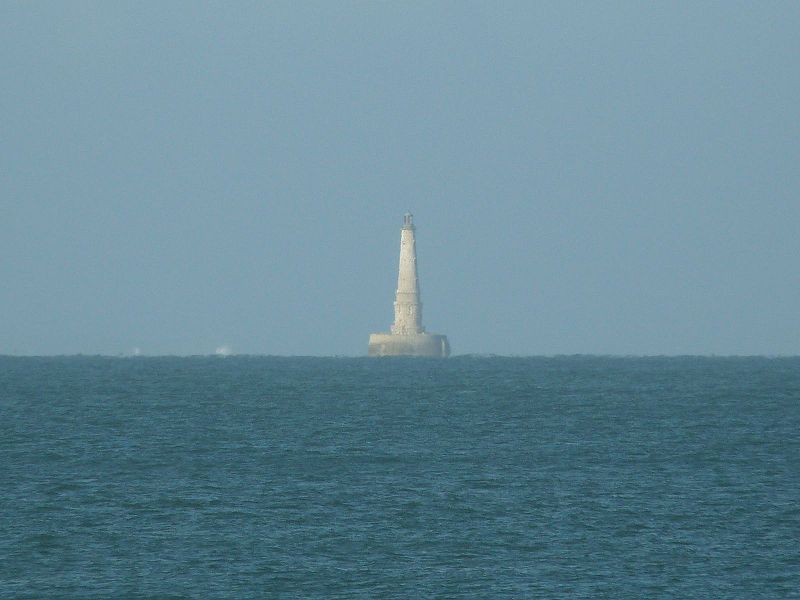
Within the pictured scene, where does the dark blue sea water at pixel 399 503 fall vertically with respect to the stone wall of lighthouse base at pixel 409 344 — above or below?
below

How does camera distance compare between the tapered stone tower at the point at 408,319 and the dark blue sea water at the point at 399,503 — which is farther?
the tapered stone tower at the point at 408,319

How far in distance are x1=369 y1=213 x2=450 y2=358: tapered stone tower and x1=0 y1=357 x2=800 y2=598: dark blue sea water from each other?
75.4 metres

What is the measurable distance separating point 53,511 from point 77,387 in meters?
69.5

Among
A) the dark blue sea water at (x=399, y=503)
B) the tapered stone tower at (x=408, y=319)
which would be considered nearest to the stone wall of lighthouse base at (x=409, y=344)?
the tapered stone tower at (x=408, y=319)

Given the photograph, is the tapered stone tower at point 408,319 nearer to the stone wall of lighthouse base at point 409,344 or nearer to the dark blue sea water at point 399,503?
the stone wall of lighthouse base at point 409,344

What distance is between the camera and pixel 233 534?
35094 mm

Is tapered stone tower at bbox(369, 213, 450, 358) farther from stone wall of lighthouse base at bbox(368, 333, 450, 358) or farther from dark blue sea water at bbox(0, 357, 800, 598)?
dark blue sea water at bbox(0, 357, 800, 598)

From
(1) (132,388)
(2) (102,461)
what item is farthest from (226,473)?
(1) (132,388)

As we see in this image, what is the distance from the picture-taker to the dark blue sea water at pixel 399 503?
100ft

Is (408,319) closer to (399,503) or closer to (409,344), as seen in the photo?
(409,344)

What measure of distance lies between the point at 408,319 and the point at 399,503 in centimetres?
11346

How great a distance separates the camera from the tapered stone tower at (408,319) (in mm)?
152500

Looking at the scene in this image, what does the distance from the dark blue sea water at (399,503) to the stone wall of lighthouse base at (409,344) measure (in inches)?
3099

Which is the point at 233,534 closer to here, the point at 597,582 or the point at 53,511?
the point at 53,511
